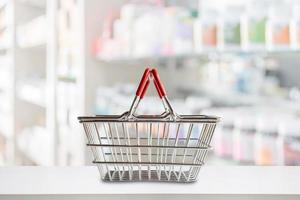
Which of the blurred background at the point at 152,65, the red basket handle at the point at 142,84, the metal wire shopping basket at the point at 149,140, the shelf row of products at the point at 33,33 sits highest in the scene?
the shelf row of products at the point at 33,33

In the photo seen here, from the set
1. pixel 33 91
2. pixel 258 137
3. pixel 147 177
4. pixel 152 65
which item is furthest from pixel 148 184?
pixel 33 91

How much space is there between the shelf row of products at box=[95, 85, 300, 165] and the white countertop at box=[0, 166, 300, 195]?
91 centimetres

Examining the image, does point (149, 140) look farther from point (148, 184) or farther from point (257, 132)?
point (257, 132)

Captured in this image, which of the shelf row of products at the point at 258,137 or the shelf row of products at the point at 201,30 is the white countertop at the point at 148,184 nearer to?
→ the shelf row of products at the point at 258,137

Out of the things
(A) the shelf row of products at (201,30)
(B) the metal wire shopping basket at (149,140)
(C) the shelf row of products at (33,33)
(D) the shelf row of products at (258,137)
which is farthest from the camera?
(C) the shelf row of products at (33,33)

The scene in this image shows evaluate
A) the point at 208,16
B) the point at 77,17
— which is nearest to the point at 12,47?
the point at 77,17

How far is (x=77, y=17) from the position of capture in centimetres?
317

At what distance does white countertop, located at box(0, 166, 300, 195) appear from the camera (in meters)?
0.67

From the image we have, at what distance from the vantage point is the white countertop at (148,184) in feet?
2.19

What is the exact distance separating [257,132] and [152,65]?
1403mm

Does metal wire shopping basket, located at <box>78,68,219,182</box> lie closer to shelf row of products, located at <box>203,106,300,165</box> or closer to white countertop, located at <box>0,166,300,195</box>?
white countertop, located at <box>0,166,300,195</box>

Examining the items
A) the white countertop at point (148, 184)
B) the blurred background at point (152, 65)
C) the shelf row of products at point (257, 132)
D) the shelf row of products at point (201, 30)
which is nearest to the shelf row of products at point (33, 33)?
the blurred background at point (152, 65)

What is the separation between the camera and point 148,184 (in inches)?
27.1
